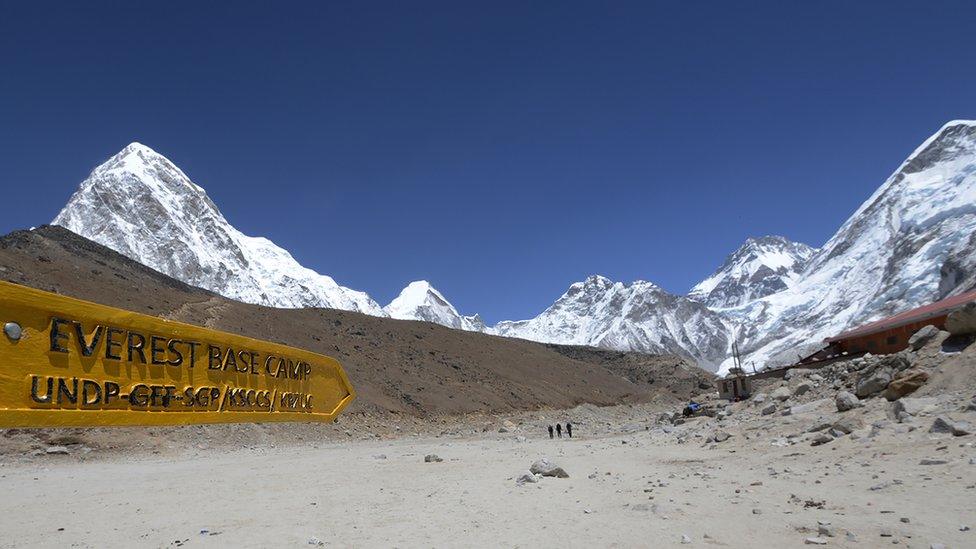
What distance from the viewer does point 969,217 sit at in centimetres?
12575

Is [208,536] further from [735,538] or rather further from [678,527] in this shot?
[735,538]

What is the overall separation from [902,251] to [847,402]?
157 meters

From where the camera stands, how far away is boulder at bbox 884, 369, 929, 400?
37.4 ft

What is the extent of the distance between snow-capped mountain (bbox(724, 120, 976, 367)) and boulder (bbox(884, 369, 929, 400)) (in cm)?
9674

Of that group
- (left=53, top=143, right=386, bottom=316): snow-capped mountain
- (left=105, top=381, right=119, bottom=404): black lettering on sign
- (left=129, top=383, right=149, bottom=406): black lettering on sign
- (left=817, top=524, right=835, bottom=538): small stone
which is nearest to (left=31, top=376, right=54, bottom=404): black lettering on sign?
(left=105, top=381, right=119, bottom=404): black lettering on sign

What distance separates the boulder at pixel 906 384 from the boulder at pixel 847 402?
56cm

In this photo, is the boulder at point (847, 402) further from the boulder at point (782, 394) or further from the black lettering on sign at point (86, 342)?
the black lettering on sign at point (86, 342)

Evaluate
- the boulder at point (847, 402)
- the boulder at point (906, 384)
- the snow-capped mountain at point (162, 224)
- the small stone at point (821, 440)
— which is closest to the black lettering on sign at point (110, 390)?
the small stone at point (821, 440)

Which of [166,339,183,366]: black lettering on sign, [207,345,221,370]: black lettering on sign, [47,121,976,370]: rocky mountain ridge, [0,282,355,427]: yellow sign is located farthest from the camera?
[47,121,976,370]: rocky mountain ridge

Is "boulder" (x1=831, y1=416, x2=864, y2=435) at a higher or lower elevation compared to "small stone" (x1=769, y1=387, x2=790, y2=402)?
lower

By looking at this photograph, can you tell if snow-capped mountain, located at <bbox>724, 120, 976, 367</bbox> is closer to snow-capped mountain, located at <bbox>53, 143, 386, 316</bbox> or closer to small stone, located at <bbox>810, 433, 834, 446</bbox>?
small stone, located at <bbox>810, 433, 834, 446</bbox>

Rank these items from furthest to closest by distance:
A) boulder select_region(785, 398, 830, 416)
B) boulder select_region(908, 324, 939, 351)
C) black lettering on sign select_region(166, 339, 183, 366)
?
1. boulder select_region(785, 398, 830, 416)
2. boulder select_region(908, 324, 939, 351)
3. black lettering on sign select_region(166, 339, 183, 366)

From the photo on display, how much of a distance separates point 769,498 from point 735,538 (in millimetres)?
1963

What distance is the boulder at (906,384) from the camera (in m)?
11.4
